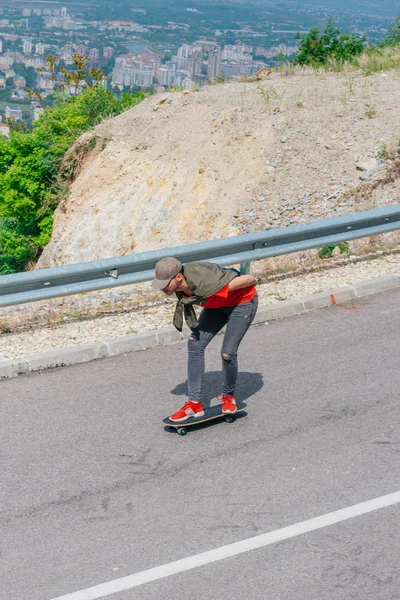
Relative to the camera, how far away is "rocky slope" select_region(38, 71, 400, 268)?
1573cm

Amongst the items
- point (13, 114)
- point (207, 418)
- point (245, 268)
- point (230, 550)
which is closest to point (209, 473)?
point (207, 418)

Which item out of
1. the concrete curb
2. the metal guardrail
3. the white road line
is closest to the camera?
the white road line

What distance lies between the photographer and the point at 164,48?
13038cm

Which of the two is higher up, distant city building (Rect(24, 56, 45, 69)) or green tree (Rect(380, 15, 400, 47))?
green tree (Rect(380, 15, 400, 47))

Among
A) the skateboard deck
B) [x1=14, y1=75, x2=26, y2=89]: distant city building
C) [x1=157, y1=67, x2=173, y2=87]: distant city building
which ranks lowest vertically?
[x1=14, y1=75, x2=26, y2=89]: distant city building

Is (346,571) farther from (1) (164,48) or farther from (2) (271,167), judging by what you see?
(1) (164,48)

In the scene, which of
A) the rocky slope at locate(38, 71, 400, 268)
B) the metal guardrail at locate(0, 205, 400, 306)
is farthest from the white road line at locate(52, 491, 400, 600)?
the rocky slope at locate(38, 71, 400, 268)

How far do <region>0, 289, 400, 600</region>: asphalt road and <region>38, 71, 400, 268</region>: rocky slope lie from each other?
6.98m

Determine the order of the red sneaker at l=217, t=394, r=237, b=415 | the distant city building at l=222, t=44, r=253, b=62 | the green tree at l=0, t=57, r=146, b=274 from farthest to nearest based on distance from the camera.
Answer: the distant city building at l=222, t=44, r=253, b=62, the green tree at l=0, t=57, r=146, b=274, the red sneaker at l=217, t=394, r=237, b=415

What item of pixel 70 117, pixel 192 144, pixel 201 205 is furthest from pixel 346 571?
pixel 70 117

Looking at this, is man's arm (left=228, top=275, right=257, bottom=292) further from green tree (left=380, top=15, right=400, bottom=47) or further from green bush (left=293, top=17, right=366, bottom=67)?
green tree (left=380, top=15, right=400, bottom=47)

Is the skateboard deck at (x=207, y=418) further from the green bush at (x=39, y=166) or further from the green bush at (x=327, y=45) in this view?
the green bush at (x=327, y=45)

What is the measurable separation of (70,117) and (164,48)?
11330cm

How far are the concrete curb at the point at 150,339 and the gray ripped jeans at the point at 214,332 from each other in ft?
5.78
